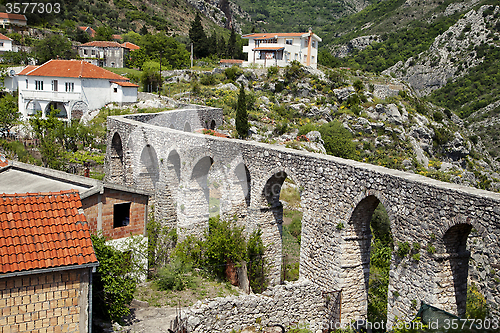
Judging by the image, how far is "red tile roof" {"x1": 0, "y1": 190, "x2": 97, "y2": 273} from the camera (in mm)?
7930

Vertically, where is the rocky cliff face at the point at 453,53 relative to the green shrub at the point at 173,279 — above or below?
above

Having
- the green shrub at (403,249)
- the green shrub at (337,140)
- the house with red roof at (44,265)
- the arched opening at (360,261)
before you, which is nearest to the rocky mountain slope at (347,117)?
the green shrub at (337,140)

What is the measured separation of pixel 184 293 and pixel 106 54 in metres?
52.5

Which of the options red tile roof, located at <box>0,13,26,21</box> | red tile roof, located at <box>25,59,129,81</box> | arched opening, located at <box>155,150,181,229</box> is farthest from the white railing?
red tile roof, located at <box>0,13,26,21</box>

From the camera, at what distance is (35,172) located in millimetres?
13781

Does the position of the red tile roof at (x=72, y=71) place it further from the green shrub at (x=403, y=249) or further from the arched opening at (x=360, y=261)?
the green shrub at (x=403, y=249)

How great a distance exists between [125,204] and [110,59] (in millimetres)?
50129

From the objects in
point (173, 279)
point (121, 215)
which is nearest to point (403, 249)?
point (173, 279)

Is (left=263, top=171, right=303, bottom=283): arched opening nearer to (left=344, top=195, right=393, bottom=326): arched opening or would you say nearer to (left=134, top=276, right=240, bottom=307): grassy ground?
(left=134, top=276, right=240, bottom=307): grassy ground

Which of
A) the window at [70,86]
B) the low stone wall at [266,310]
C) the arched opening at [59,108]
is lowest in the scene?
the low stone wall at [266,310]

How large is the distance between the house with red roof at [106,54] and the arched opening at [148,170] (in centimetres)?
4264

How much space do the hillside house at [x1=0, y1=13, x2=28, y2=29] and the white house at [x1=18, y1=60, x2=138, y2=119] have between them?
29.5 m

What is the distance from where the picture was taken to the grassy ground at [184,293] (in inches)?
549

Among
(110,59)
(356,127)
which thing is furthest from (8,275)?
(110,59)
